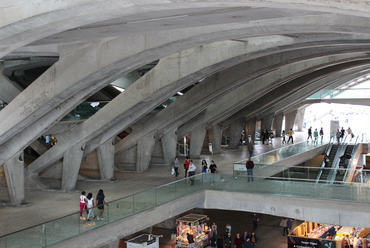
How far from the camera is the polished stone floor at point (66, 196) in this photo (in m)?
15.4

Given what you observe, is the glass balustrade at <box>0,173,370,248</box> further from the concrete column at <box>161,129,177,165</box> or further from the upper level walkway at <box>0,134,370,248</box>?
the concrete column at <box>161,129,177,165</box>

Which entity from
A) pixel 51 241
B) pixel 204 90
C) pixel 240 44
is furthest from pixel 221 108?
pixel 51 241

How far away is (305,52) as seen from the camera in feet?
59.3

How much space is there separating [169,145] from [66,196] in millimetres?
10210

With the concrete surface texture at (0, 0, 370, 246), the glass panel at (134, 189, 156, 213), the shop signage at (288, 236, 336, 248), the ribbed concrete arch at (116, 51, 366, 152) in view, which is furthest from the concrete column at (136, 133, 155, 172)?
the shop signage at (288, 236, 336, 248)

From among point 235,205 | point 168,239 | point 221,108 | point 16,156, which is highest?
point 221,108

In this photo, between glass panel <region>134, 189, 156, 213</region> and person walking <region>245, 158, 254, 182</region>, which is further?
person walking <region>245, 158, 254, 182</region>

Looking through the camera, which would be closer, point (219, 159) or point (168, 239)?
point (168, 239)

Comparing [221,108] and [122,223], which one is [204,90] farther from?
[122,223]

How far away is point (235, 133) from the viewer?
3853 cm

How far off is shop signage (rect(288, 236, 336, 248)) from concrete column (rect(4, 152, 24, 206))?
11515 millimetres

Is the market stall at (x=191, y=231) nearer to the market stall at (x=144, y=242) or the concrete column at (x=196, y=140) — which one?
the market stall at (x=144, y=242)

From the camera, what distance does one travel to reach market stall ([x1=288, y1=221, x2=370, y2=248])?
19.4 metres

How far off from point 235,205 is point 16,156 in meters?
9.31
